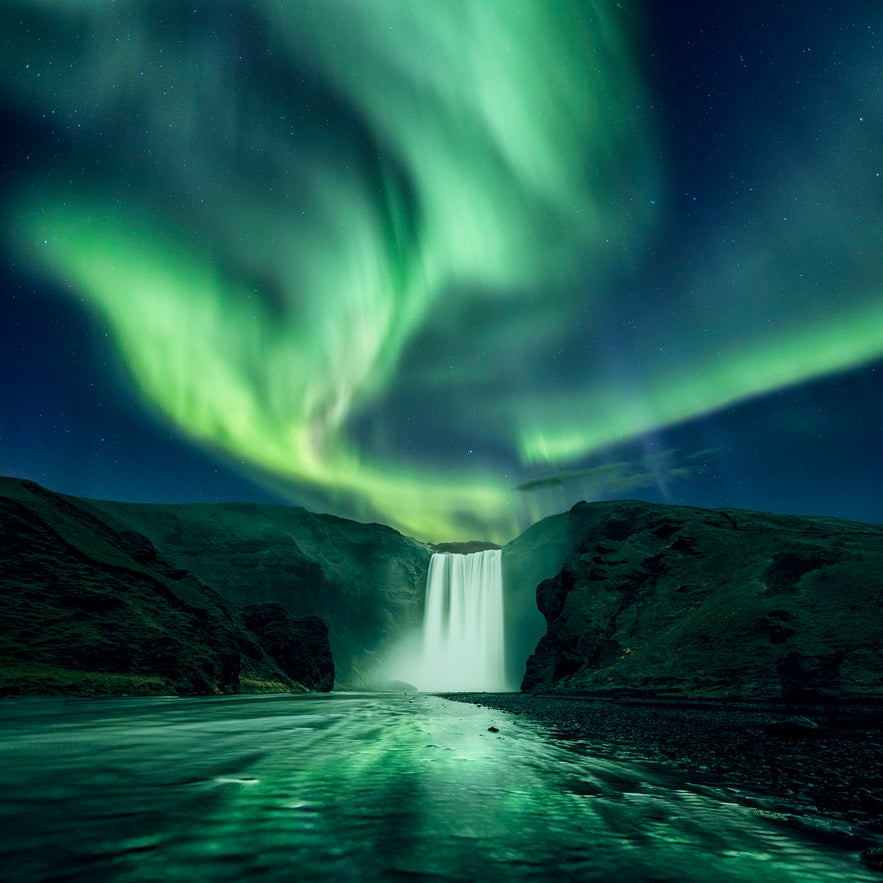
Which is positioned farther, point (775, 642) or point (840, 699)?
point (775, 642)

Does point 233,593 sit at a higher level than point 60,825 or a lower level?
higher

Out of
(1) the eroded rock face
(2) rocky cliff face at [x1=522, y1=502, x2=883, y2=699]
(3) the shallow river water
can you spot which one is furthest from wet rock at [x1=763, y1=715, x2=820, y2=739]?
(1) the eroded rock face

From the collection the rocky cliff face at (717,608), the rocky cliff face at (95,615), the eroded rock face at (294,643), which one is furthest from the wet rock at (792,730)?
the eroded rock face at (294,643)

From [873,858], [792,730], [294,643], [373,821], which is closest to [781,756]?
[792,730]

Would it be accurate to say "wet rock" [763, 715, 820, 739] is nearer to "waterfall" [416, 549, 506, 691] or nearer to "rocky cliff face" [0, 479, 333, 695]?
"rocky cliff face" [0, 479, 333, 695]

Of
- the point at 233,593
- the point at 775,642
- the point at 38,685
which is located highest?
the point at 233,593

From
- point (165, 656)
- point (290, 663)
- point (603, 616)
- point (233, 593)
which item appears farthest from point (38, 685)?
point (233, 593)

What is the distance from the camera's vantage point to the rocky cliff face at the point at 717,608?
5050 centimetres

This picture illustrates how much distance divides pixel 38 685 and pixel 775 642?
7025cm

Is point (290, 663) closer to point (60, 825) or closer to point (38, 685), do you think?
point (38, 685)

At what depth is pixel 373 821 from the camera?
681cm

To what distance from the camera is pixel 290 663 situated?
3836 inches

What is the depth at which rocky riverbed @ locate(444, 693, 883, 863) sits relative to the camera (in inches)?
323

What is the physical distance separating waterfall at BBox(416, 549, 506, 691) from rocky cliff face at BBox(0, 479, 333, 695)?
87647 millimetres
